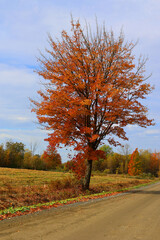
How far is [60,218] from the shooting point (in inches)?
293

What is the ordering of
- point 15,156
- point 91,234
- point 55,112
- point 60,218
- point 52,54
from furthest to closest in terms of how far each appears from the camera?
point 15,156 < point 52,54 < point 55,112 < point 60,218 < point 91,234

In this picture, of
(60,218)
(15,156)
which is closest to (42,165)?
(15,156)

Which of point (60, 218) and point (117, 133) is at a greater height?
point (117, 133)

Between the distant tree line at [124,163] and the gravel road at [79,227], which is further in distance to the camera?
the distant tree line at [124,163]

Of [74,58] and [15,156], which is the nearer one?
[74,58]

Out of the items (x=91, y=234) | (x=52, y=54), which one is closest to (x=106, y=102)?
(x=52, y=54)

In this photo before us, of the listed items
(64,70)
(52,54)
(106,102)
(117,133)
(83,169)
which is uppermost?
(52,54)

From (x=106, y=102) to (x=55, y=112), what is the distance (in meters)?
4.07

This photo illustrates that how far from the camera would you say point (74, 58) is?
54.3ft

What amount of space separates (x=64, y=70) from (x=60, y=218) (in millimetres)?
11680

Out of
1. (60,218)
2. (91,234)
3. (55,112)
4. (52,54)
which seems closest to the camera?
(91,234)

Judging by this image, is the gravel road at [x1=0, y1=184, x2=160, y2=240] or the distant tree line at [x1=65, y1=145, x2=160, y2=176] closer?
the gravel road at [x1=0, y1=184, x2=160, y2=240]

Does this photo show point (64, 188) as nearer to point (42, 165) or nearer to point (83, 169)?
point (83, 169)

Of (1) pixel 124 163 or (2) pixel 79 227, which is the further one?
(1) pixel 124 163
